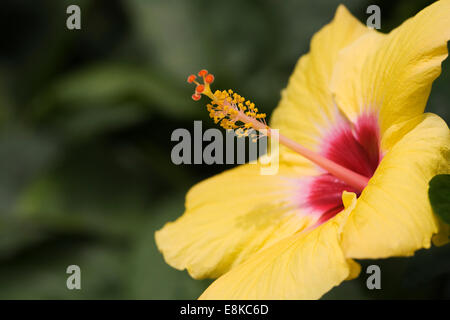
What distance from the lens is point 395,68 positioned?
1.21m

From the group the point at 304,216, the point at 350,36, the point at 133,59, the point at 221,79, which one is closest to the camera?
the point at 304,216

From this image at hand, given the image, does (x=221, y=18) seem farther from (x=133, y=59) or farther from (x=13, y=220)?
(x=13, y=220)

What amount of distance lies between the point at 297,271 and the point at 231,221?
37 centimetres

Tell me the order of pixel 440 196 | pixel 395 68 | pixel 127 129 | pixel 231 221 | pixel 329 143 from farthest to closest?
1. pixel 127 129
2. pixel 329 143
3. pixel 231 221
4. pixel 395 68
5. pixel 440 196

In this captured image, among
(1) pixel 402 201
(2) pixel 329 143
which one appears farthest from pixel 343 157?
(1) pixel 402 201

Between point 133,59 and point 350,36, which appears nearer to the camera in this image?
point 350,36

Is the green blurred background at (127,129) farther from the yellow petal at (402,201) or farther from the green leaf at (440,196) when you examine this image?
the green leaf at (440,196)

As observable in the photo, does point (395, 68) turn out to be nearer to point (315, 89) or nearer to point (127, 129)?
point (315, 89)

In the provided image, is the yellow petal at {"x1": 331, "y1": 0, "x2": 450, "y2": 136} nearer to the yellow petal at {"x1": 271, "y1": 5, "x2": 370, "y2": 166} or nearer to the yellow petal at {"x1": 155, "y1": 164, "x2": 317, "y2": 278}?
the yellow petal at {"x1": 271, "y1": 5, "x2": 370, "y2": 166}

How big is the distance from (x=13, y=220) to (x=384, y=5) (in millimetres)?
1892

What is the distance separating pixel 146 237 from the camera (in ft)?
7.57

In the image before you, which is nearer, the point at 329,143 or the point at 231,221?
the point at 231,221

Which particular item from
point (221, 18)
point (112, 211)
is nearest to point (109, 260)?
point (112, 211)

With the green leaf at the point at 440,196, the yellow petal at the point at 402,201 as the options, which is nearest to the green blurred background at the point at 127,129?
the yellow petal at the point at 402,201
